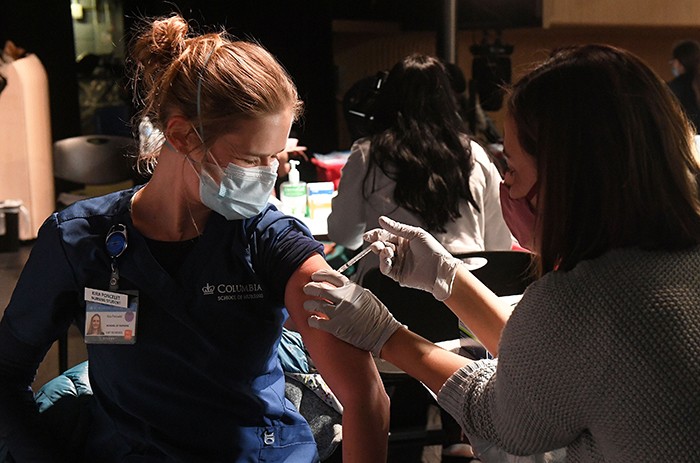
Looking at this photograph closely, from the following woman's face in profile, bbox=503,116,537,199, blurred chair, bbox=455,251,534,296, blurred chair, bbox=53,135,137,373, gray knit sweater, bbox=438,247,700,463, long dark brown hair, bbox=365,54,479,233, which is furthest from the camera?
blurred chair, bbox=53,135,137,373

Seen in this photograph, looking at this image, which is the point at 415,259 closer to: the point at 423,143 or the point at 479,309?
the point at 479,309

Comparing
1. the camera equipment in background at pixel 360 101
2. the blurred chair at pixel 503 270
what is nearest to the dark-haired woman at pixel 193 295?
the blurred chair at pixel 503 270

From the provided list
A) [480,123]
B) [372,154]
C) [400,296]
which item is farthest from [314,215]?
[480,123]

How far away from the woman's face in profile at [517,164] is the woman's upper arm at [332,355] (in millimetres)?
349

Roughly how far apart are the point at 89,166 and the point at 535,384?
252 cm

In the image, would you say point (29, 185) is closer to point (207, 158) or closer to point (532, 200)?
point (207, 158)

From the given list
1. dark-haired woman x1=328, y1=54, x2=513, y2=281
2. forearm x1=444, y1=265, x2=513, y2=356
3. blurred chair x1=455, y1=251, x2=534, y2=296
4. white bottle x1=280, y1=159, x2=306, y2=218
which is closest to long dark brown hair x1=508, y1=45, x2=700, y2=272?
forearm x1=444, y1=265, x2=513, y2=356

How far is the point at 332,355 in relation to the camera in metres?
1.33

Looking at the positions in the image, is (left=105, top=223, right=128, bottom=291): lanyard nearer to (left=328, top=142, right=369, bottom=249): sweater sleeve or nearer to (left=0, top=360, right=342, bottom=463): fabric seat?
(left=0, top=360, right=342, bottom=463): fabric seat

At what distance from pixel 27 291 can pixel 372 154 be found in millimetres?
1469

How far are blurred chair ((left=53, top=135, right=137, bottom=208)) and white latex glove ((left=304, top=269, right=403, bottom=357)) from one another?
1986 millimetres

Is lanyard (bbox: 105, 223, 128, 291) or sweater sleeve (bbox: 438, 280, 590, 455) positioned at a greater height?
lanyard (bbox: 105, 223, 128, 291)

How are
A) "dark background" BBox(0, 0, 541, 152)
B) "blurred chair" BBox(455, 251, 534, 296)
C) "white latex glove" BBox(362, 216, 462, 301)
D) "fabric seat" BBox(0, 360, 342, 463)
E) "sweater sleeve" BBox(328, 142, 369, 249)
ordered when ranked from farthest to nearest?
"dark background" BBox(0, 0, 541, 152)
"sweater sleeve" BBox(328, 142, 369, 249)
"blurred chair" BBox(455, 251, 534, 296)
"white latex glove" BBox(362, 216, 462, 301)
"fabric seat" BBox(0, 360, 342, 463)

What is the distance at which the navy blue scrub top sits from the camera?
1.31m
